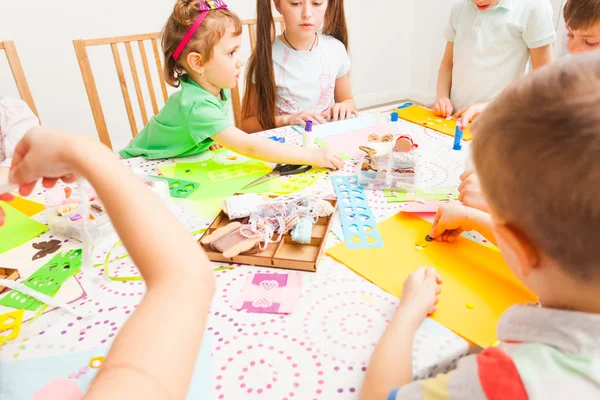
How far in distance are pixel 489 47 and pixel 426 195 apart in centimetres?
96

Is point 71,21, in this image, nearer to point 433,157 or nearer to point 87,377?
point 433,157

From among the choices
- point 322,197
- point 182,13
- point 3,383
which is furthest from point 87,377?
point 182,13

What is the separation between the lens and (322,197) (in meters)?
0.95

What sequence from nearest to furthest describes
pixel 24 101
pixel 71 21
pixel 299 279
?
pixel 299 279
pixel 24 101
pixel 71 21

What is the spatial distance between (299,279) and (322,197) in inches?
10.8

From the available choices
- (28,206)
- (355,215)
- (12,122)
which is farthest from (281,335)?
(12,122)

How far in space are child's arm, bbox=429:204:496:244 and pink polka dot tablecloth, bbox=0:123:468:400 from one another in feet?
0.67

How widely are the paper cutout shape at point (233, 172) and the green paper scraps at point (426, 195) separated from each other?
0.34 meters

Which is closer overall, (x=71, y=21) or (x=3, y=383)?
(x=3, y=383)

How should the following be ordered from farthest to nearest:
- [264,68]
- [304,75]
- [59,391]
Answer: [304,75] → [264,68] → [59,391]

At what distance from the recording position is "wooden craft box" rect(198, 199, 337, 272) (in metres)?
0.75

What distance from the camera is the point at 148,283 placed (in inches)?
14.6

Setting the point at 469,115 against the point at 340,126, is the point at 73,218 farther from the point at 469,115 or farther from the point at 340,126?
the point at 469,115

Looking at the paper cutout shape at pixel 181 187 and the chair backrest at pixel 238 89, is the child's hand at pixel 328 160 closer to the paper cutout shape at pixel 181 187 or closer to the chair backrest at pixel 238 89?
the paper cutout shape at pixel 181 187
